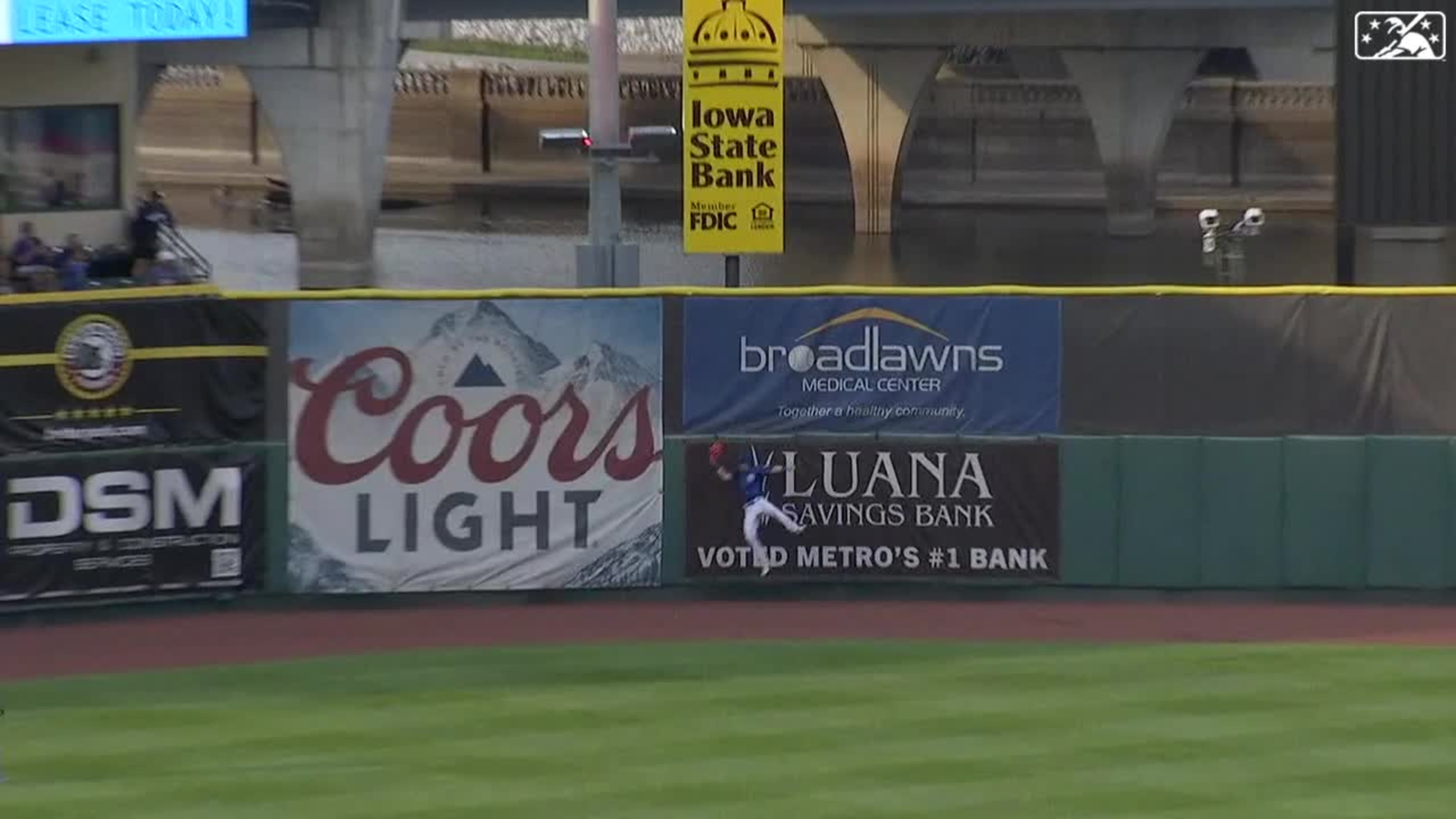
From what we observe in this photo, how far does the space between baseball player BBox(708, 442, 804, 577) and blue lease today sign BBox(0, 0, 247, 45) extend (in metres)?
18.0

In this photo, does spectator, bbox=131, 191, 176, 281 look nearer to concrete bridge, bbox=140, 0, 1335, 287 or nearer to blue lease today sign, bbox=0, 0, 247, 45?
blue lease today sign, bbox=0, 0, 247, 45

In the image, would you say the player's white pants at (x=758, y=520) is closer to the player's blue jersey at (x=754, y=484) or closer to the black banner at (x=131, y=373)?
the player's blue jersey at (x=754, y=484)

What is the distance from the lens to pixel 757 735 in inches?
558

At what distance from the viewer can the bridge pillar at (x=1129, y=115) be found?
50812mm

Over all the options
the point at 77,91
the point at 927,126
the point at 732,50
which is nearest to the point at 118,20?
the point at 77,91

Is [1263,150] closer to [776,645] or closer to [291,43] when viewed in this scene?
[291,43]

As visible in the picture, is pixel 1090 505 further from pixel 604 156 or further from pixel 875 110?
pixel 875 110

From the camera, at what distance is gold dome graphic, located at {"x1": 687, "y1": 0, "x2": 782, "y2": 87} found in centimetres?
1892

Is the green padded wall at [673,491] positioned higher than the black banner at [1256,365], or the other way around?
the black banner at [1256,365]

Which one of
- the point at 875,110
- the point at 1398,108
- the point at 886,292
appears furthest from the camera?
the point at 875,110

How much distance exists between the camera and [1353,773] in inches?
522

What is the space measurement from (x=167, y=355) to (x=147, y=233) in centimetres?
1627

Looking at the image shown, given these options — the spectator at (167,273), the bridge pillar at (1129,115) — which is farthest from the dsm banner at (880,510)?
the bridge pillar at (1129,115)

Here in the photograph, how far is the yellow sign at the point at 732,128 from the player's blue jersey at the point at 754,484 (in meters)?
1.74
